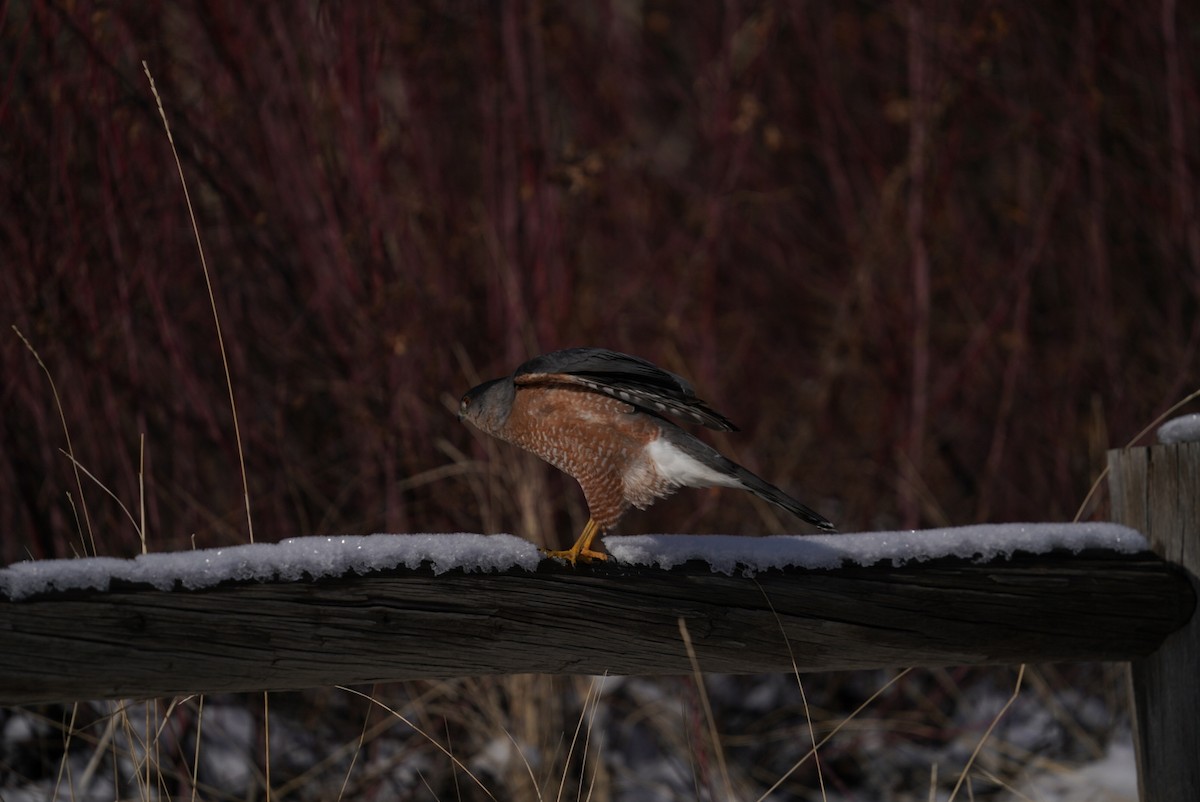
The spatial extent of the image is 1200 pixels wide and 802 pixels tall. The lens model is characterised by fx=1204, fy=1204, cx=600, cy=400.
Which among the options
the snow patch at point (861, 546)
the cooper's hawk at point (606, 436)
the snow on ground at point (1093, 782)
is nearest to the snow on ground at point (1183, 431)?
the snow patch at point (861, 546)

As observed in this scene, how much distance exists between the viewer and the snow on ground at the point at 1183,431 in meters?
2.45

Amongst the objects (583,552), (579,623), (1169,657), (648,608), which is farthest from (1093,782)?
(579,623)

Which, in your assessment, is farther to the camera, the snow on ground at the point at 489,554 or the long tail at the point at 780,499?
the long tail at the point at 780,499

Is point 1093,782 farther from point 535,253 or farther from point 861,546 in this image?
point 535,253

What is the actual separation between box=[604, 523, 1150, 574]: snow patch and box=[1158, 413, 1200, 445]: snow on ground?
0.21 m

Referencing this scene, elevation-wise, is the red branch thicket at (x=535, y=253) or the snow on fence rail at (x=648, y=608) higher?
the red branch thicket at (x=535, y=253)

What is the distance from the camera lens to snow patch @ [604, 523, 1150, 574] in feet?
7.25

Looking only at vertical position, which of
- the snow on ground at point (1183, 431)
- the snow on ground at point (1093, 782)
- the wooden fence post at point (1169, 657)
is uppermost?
the snow on ground at point (1183, 431)

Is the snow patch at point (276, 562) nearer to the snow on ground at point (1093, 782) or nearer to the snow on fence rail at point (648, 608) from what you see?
the snow on fence rail at point (648, 608)

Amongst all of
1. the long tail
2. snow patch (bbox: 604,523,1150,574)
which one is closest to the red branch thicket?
the long tail

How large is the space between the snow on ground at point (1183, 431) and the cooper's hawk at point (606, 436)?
2.88ft

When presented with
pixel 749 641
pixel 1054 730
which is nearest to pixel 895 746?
pixel 1054 730

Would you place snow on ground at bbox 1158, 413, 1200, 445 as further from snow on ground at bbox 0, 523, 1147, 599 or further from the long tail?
the long tail

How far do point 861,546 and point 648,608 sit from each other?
1.44 ft
